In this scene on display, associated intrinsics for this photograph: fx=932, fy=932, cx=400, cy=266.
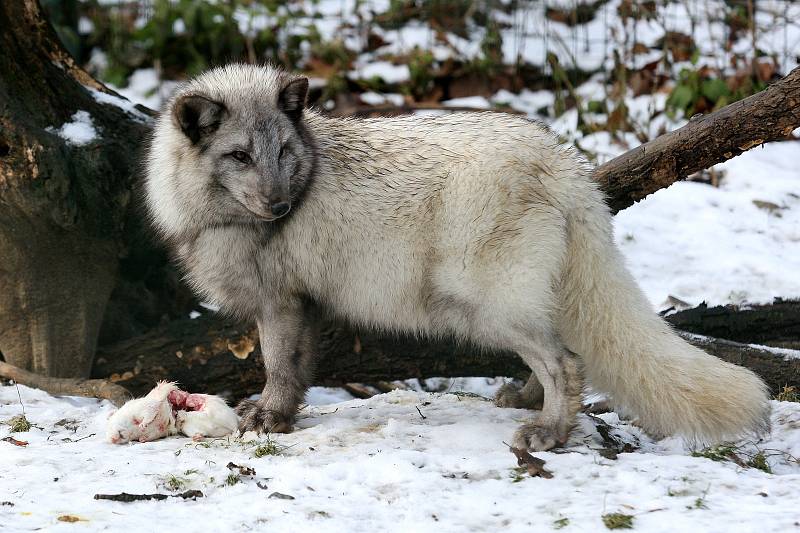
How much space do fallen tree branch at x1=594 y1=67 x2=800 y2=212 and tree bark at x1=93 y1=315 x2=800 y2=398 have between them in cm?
135

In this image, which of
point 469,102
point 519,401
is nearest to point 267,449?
point 519,401

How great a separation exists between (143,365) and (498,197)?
116 inches

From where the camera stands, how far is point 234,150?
4.86 metres

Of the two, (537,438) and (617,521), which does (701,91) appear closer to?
(537,438)

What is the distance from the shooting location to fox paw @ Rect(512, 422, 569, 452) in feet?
15.0

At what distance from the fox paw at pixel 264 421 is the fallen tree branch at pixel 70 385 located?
3.42ft

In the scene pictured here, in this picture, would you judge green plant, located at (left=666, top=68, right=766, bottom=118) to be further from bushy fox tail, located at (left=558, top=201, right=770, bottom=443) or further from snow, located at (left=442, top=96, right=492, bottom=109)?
bushy fox tail, located at (left=558, top=201, right=770, bottom=443)

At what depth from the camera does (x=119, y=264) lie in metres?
6.61

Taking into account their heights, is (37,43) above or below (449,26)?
below

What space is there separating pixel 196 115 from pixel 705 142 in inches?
116

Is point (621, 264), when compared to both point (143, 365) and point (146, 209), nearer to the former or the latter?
point (146, 209)

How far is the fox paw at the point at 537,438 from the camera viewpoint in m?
4.57

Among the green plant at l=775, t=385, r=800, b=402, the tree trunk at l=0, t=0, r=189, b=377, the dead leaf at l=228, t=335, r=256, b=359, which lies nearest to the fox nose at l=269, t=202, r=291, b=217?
the dead leaf at l=228, t=335, r=256, b=359

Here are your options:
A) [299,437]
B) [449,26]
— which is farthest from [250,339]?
[449,26]
